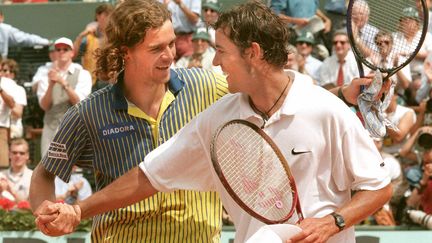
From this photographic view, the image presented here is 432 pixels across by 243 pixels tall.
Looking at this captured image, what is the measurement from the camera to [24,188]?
11375 millimetres

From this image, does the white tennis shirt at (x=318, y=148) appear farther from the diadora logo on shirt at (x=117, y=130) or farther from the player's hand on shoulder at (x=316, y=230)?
the diadora logo on shirt at (x=117, y=130)

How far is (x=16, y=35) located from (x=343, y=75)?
4.54m

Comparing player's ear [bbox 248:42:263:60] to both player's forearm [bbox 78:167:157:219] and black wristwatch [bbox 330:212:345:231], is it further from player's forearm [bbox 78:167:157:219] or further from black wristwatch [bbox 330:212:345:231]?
player's forearm [bbox 78:167:157:219]

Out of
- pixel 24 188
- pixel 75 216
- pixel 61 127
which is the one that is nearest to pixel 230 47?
pixel 75 216

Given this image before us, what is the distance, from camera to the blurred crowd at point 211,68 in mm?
10523

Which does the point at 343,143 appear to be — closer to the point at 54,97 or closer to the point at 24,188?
the point at 24,188

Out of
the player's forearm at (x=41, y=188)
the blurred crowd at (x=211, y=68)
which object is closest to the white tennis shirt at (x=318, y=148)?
the player's forearm at (x=41, y=188)

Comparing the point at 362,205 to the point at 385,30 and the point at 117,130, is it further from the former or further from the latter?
the point at 385,30

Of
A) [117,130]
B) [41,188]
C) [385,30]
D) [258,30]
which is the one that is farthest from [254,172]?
[385,30]

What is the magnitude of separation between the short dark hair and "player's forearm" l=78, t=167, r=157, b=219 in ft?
2.83

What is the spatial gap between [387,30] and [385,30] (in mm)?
12

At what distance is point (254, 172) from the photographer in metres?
4.39

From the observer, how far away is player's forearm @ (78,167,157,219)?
16.1 feet

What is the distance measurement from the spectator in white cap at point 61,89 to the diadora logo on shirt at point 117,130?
668 cm
